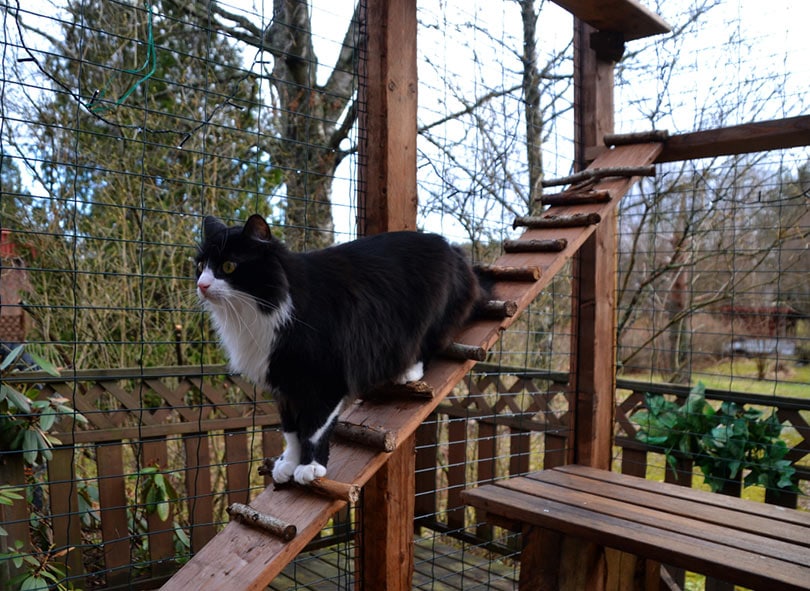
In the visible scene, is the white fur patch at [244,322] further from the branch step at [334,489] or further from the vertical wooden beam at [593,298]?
the vertical wooden beam at [593,298]

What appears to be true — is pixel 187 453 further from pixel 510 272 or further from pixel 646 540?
pixel 646 540

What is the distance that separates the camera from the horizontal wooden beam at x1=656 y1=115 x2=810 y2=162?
1.96 metres

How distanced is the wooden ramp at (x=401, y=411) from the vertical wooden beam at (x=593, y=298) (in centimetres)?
20

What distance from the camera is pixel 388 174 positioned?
5.36 ft

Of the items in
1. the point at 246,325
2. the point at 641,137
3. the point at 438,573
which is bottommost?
the point at 438,573

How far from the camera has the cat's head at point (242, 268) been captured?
1202 millimetres

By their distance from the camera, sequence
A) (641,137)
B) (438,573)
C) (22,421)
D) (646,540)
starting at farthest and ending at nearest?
(438,573), (641,137), (22,421), (646,540)

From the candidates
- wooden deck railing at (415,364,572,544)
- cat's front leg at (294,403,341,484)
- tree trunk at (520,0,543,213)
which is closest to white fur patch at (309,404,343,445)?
cat's front leg at (294,403,341,484)

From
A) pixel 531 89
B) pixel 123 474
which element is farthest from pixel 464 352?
pixel 531 89

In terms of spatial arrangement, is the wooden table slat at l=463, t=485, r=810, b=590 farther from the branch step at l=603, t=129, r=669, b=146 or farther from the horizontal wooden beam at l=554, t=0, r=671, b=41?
the horizontal wooden beam at l=554, t=0, r=671, b=41

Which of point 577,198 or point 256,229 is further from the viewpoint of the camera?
point 577,198

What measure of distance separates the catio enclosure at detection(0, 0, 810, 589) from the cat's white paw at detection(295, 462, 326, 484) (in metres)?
0.39

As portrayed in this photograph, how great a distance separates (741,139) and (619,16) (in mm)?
629

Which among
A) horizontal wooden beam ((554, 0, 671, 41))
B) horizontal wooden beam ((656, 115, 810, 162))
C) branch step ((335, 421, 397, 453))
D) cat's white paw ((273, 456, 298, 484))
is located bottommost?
cat's white paw ((273, 456, 298, 484))
